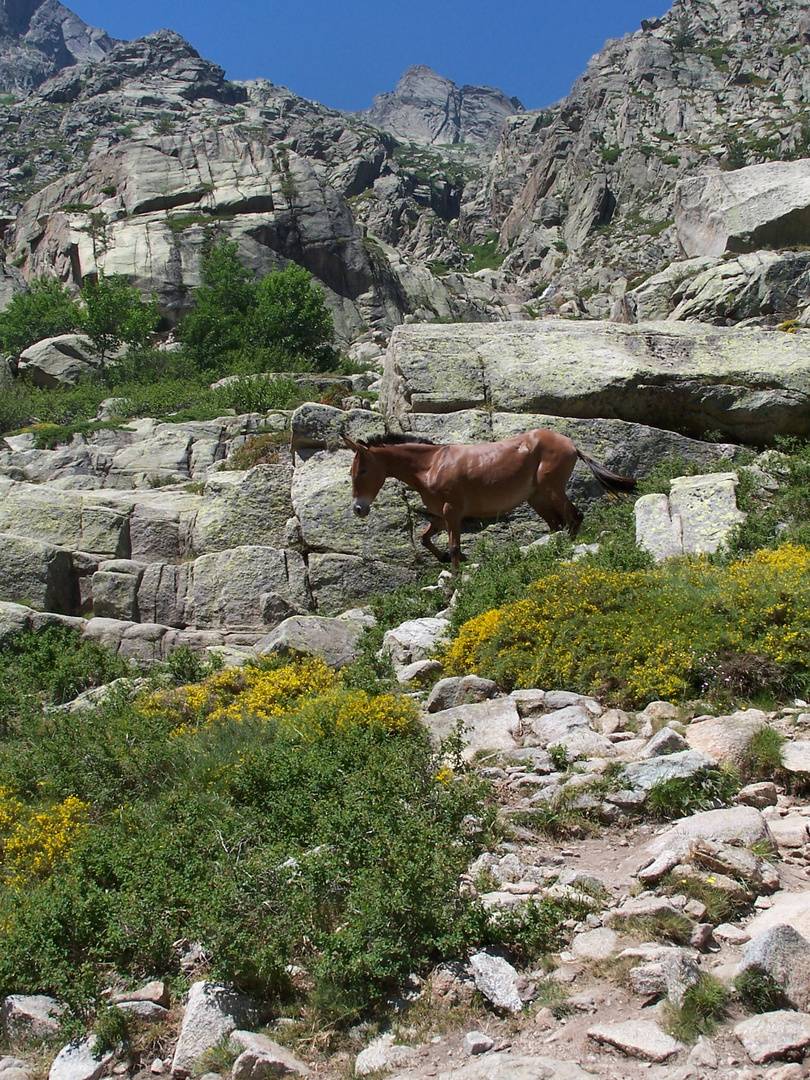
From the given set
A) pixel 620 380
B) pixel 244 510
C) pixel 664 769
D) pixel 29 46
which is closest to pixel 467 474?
pixel 244 510

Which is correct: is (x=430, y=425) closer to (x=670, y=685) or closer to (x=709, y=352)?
(x=709, y=352)

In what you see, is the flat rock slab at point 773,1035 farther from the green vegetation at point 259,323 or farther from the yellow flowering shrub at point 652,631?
the green vegetation at point 259,323

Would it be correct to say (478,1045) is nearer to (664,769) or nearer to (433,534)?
(664,769)

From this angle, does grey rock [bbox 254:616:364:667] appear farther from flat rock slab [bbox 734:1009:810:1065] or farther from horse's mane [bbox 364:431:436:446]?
flat rock slab [bbox 734:1009:810:1065]

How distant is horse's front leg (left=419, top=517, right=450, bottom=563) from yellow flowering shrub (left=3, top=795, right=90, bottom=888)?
8317 mm

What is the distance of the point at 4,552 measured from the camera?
46.0 ft

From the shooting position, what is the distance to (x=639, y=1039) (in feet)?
12.1

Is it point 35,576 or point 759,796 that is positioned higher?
point 35,576

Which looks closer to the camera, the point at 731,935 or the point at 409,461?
the point at 731,935

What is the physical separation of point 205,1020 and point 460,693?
4.52m

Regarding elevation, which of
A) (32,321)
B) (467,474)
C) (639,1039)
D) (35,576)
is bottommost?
(639,1039)

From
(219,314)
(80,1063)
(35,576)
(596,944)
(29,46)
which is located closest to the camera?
(80,1063)

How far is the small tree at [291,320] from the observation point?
40219 mm

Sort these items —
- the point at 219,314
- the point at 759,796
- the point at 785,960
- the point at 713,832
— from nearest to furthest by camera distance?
the point at 785,960 → the point at 713,832 → the point at 759,796 → the point at 219,314
